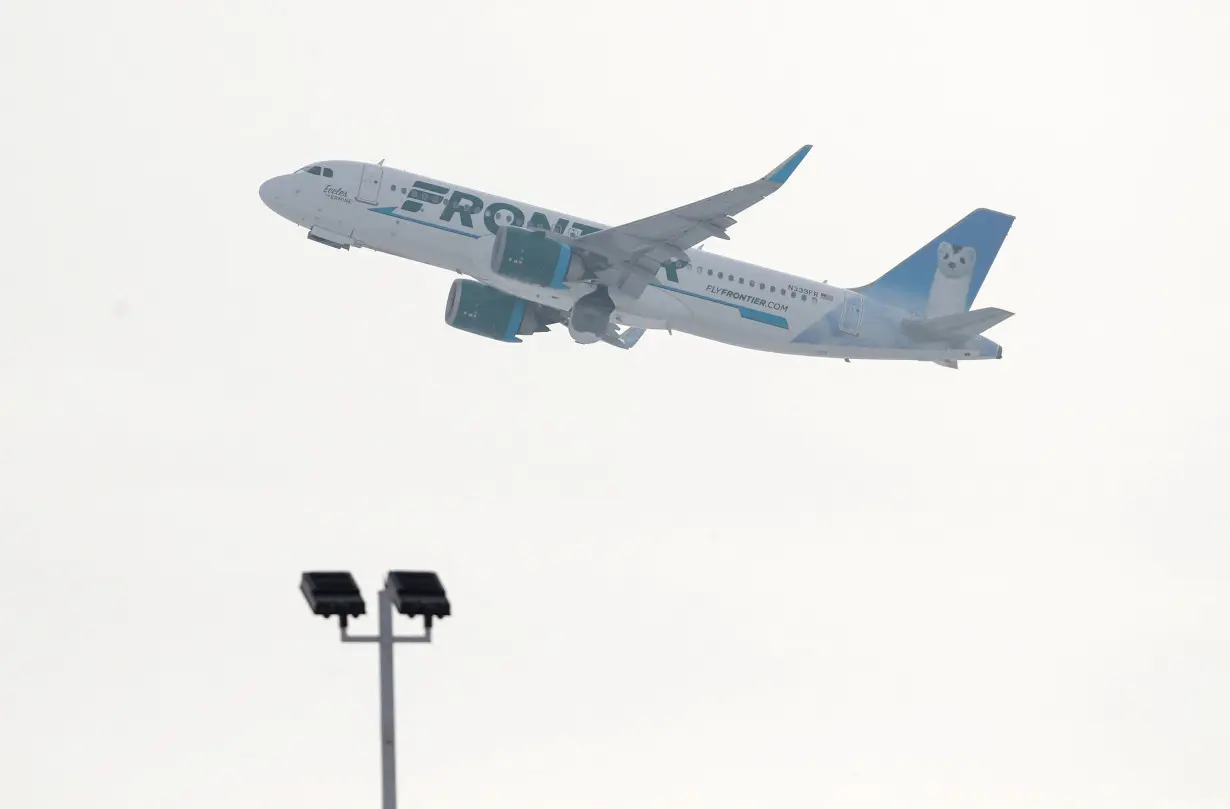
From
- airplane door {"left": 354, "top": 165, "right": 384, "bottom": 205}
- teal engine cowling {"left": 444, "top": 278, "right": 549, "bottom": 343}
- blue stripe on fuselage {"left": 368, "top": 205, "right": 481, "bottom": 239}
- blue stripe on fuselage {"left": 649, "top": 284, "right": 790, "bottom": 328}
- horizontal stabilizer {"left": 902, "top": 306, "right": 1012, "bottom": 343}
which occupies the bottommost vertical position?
horizontal stabilizer {"left": 902, "top": 306, "right": 1012, "bottom": 343}

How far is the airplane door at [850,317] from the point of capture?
72.8 m

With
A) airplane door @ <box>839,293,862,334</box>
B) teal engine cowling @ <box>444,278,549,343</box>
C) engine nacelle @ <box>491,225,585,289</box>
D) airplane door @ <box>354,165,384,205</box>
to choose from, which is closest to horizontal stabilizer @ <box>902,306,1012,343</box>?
airplane door @ <box>839,293,862,334</box>

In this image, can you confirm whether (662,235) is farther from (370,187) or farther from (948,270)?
(948,270)

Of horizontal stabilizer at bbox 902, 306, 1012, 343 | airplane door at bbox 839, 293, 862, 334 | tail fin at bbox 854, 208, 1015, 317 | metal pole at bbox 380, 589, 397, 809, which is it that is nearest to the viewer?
metal pole at bbox 380, 589, 397, 809

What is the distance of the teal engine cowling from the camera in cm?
7306

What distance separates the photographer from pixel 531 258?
6794cm

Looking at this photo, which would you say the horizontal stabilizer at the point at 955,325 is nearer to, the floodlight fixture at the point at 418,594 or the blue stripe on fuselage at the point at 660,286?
the blue stripe on fuselage at the point at 660,286

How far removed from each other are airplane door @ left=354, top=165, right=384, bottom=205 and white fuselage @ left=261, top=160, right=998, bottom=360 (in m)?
0.03

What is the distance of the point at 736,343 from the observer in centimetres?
7200

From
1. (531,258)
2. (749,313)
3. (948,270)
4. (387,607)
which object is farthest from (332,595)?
(948,270)

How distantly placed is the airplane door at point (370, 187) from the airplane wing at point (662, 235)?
21.5ft

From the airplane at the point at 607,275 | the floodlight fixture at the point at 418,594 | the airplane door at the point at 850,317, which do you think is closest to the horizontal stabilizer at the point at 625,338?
the airplane at the point at 607,275

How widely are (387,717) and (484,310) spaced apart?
36.5m

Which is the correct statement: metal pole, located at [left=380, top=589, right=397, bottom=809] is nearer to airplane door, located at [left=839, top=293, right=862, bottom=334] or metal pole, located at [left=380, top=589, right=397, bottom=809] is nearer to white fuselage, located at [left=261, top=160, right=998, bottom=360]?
white fuselage, located at [left=261, top=160, right=998, bottom=360]
